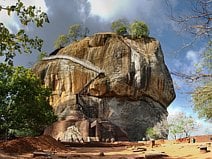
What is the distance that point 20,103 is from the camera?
93.6ft

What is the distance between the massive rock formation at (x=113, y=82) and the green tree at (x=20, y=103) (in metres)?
8.62

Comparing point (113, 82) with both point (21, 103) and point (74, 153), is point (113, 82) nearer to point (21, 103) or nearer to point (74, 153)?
point (21, 103)

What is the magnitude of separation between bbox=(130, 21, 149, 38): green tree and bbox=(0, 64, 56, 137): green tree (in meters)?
20.6

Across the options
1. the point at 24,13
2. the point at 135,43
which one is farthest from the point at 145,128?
the point at 24,13

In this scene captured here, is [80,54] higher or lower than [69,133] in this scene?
higher

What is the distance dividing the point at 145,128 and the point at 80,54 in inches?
524

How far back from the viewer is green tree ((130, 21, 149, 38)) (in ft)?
155

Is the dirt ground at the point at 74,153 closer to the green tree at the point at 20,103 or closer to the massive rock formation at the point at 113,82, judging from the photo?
the green tree at the point at 20,103

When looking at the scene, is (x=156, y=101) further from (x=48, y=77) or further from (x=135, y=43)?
(x=48, y=77)

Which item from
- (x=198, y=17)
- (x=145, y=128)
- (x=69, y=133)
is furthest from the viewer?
(x=145, y=128)

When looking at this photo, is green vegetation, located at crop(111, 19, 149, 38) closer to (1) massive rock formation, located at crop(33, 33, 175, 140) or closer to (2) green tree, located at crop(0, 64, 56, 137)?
(1) massive rock formation, located at crop(33, 33, 175, 140)

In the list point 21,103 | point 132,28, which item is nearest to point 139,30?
point 132,28

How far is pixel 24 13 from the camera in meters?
6.50

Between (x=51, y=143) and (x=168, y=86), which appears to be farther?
(x=168, y=86)
